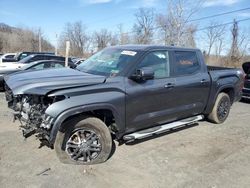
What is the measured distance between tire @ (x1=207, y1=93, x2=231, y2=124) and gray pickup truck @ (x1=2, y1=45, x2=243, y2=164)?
0.75 meters

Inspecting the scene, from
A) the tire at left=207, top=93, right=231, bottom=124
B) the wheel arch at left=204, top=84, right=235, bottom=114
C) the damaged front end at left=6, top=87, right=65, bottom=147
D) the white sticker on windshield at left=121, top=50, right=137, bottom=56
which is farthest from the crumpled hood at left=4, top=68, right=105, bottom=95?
the tire at left=207, top=93, right=231, bottom=124

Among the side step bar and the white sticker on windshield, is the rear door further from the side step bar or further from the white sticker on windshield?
the white sticker on windshield

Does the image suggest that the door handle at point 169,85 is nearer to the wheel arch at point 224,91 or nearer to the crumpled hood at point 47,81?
the crumpled hood at point 47,81

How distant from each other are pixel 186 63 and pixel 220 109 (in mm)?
1859

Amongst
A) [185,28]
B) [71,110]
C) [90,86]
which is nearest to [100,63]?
[90,86]

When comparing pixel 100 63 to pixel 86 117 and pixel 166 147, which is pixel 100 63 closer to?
pixel 86 117

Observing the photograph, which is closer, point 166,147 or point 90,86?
point 90,86

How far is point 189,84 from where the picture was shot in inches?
249

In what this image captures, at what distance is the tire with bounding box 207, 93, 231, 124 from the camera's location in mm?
7477

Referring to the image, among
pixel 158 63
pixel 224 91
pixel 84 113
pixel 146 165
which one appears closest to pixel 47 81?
pixel 84 113

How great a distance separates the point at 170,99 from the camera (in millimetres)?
5945

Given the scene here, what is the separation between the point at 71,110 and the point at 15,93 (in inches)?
35.2

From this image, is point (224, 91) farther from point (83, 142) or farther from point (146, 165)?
point (83, 142)

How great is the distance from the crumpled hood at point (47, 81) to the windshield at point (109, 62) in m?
0.30
